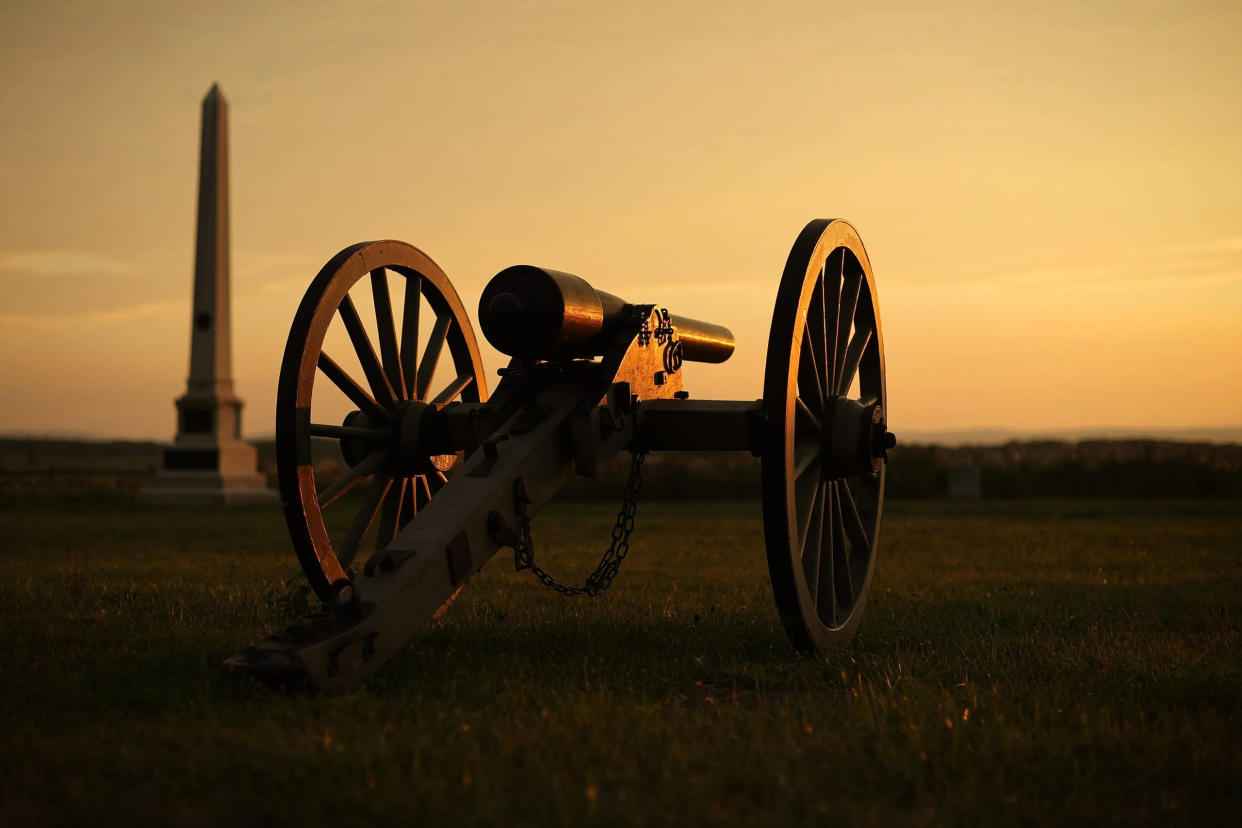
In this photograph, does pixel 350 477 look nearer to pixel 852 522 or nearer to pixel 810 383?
pixel 810 383

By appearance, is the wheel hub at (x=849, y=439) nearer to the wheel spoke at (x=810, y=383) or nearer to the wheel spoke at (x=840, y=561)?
the wheel spoke at (x=810, y=383)

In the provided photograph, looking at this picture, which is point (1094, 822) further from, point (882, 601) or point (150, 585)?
point (150, 585)

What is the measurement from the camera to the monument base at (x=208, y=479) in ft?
73.7

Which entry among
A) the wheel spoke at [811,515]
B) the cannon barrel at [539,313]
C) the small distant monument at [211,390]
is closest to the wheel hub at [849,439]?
the wheel spoke at [811,515]

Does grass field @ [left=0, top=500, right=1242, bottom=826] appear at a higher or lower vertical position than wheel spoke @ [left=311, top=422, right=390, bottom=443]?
lower

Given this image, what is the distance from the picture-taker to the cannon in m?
4.61

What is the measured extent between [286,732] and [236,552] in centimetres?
841

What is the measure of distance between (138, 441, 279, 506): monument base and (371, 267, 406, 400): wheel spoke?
1694cm

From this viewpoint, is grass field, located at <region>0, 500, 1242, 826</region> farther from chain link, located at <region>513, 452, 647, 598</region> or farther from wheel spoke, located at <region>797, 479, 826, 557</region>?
wheel spoke, located at <region>797, 479, 826, 557</region>

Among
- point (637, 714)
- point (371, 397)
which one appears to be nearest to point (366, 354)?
point (371, 397)

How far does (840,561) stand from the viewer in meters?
5.97

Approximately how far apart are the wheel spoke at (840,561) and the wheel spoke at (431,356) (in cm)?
222

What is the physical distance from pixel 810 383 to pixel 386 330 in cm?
217

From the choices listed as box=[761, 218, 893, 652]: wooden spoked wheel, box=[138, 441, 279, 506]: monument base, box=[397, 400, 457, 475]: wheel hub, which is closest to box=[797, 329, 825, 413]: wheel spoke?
box=[761, 218, 893, 652]: wooden spoked wheel
